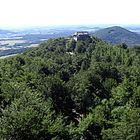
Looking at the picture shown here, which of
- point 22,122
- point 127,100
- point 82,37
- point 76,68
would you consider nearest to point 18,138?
point 22,122

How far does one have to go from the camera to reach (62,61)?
120 metres

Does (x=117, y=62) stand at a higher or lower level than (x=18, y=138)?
lower

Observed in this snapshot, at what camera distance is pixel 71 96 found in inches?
3187

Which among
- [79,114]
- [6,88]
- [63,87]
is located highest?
[6,88]

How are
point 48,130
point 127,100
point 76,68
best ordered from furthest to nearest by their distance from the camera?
point 76,68
point 127,100
point 48,130

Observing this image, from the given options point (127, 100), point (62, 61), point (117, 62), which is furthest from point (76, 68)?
point (127, 100)

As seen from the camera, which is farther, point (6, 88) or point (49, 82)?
point (49, 82)

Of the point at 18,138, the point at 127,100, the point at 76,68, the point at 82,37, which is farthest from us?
the point at 82,37

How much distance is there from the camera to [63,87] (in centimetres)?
8106

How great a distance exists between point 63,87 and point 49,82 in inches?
140

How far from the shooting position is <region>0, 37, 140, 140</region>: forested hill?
132 ft

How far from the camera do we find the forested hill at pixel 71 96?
4028cm

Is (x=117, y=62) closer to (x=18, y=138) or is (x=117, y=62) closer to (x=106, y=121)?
(x=106, y=121)

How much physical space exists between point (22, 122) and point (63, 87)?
142 ft
